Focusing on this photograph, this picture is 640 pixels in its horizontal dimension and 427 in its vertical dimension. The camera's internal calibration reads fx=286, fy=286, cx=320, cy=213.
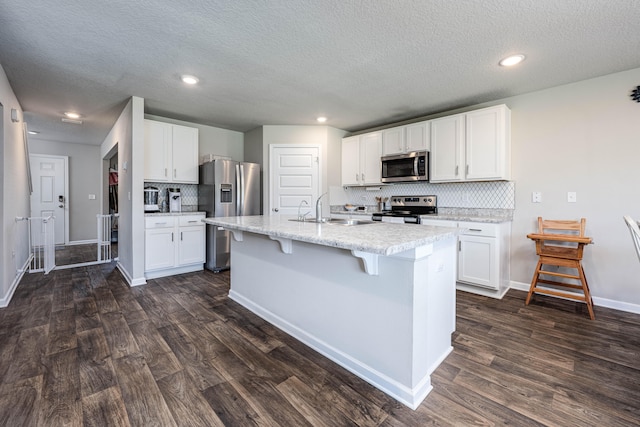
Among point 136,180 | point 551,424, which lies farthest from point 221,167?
point 551,424

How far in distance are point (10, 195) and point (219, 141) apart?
2.69 m

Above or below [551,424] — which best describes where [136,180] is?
above

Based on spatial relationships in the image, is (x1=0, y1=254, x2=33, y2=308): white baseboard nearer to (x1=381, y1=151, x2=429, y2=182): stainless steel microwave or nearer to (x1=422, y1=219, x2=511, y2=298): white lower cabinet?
(x1=381, y1=151, x2=429, y2=182): stainless steel microwave

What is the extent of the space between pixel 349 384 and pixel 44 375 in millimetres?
1839

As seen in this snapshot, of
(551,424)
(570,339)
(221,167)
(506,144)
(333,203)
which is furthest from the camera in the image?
(333,203)

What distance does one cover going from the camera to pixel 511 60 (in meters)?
2.51

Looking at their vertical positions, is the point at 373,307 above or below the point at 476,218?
below

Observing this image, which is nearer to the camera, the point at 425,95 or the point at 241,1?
the point at 241,1

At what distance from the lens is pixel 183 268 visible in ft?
13.5

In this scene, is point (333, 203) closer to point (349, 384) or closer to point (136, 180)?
point (136, 180)

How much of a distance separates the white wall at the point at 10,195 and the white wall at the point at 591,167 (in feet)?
17.9

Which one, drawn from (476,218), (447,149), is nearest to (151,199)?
(447,149)

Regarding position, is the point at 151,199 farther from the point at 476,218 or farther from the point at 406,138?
the point at 476,218

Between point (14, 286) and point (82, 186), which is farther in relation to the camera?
point (82, 186)
